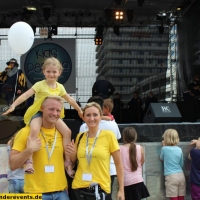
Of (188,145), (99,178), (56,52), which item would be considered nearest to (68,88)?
(56,52)

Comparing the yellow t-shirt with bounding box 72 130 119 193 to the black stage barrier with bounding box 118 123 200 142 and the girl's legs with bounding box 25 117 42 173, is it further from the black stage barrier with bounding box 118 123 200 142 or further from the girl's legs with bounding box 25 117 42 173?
the black stage barrier with bounding box 118 123 200 142

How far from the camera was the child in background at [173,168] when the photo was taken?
527 centimetres

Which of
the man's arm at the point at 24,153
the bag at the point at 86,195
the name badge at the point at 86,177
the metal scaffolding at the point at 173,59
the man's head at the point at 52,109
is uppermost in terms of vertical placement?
the metal scaffolding at the point at 173,59

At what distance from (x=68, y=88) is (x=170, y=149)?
32.1ft

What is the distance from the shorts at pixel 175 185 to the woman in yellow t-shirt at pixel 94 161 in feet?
6.69

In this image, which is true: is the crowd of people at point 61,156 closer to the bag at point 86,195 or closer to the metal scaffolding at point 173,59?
the bag at point 86,195

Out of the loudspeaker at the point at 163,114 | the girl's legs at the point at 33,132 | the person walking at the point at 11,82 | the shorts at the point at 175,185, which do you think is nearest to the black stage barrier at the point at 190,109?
the loudspeaker at the point at 163,114

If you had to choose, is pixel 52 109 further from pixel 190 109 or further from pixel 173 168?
pixel 190 109

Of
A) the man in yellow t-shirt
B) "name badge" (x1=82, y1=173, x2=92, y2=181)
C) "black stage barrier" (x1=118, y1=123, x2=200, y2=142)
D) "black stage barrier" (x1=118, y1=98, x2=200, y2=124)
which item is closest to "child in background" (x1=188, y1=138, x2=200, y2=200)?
"black stage barrier" (x1=118, y1=123, x2=200, y2=142)

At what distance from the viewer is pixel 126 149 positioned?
4785mm

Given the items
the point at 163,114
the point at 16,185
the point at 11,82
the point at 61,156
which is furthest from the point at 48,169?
the point at 11,82

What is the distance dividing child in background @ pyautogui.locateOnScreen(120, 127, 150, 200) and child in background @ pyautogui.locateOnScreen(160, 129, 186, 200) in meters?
0.62

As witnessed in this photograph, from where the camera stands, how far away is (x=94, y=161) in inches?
130

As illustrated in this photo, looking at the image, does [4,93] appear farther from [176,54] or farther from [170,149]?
[176,54]
